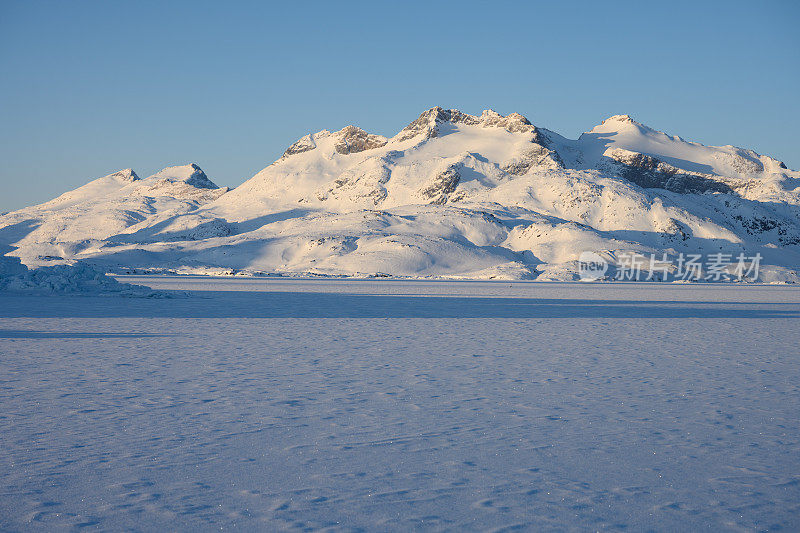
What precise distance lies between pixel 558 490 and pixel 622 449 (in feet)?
4.35

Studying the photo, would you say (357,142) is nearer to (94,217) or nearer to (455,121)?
(455,121)

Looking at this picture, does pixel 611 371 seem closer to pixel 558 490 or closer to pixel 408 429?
pixel 408 429

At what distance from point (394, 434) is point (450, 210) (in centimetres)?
8812

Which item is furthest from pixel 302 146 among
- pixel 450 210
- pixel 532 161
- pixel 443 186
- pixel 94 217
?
pixel 450 210

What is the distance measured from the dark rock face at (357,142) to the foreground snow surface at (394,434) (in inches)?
5743

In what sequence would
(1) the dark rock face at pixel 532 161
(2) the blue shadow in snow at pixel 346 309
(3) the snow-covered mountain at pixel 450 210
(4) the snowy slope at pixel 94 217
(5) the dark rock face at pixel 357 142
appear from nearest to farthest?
1. (2) the blue shadow in snow at pixel 346 309
2. (3) the snow-covered mountain at pixel 450 210
3. (1) the dark rock face at pixel 532 161
4. (4) the snowy slope at pixel 94 217
5. (5) the dark rock face at pixel 357 142

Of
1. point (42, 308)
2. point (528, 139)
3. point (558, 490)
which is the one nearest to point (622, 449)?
point (558, 490)

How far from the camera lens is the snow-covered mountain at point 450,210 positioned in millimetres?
76062

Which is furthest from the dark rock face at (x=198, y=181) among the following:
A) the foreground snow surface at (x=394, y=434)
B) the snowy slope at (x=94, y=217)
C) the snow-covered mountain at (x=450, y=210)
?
the foreground snow surface at (x=394, y=434)

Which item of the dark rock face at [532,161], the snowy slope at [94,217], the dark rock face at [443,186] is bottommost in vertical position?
the snowy slope at [94,217]

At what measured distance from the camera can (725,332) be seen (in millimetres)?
16500

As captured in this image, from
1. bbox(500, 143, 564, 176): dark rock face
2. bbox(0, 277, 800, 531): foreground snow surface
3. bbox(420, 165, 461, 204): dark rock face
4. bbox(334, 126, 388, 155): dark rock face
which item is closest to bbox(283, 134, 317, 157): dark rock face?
bbox(334, 126, 388, 155): dark rock face

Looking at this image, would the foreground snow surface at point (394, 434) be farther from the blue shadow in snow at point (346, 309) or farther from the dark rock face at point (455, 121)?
the dark rock face at point (455, 121)

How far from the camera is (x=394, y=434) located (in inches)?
250
